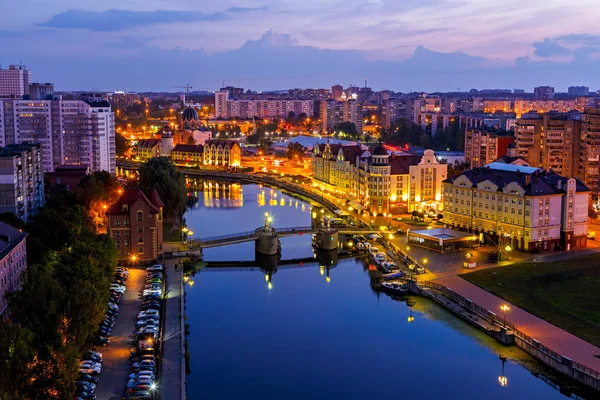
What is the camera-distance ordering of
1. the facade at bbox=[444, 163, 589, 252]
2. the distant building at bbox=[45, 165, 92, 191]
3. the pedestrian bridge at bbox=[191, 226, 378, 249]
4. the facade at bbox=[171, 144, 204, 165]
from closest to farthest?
1. the facade at bbox=[444, 163, 589, 252]
2. the pedestrian bridge at bbox=[191, 226, 378, 249]
3. the distant building at bbox=[45, 165, 92, 191]
4. the facade at bbox=[171, 144, 204, 165]

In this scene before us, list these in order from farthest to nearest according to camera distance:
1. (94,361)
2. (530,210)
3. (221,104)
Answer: (221,104) → (530,210) → (94,361)

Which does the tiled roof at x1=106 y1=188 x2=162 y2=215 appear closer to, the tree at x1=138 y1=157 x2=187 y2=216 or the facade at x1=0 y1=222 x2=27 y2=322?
the facade at x1=0 y1=222 x2=27 y2=322

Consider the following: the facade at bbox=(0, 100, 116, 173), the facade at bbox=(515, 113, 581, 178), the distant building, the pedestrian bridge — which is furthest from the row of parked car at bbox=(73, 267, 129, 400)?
the facade at bbox=(515, 113, 581, 178)

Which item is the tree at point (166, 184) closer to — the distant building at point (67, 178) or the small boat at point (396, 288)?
the distant building at point (67, 178)

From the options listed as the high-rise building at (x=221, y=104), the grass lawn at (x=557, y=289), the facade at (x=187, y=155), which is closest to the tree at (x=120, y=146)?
the facade at (x=187, y=155)

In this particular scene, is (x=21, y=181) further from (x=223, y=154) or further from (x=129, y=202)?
(x=223, y=154)

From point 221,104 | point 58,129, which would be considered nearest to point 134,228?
point 58,129
